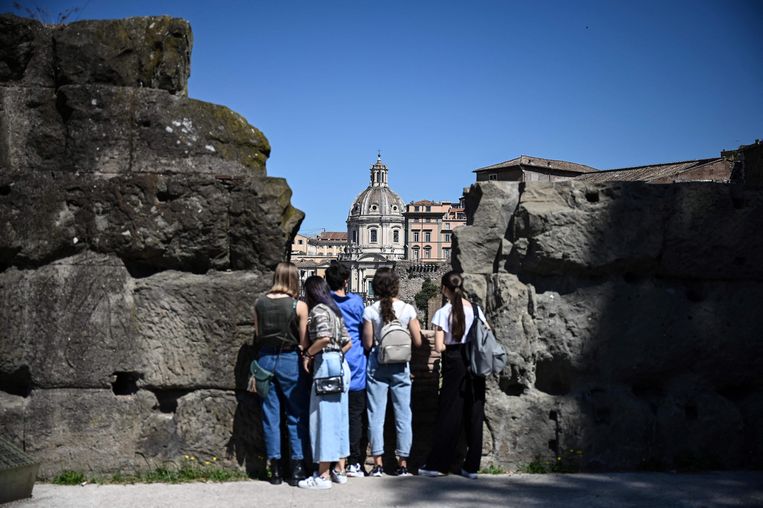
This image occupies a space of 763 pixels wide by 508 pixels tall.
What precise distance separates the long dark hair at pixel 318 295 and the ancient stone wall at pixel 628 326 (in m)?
1.13

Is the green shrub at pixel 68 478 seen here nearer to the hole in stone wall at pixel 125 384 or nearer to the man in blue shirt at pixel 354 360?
the hole in stone wall at pixel 125 384

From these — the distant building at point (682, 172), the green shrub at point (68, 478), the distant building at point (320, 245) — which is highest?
the distant building at point (320, 245)

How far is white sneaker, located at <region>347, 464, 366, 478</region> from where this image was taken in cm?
489

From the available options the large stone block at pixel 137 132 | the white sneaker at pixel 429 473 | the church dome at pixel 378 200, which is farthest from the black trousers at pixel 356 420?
the church dome at pixel 378 200

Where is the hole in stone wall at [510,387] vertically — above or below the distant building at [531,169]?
below

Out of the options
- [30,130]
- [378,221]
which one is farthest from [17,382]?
[378,221]

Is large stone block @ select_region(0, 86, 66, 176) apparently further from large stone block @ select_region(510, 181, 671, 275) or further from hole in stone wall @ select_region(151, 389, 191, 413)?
large stone block @ select_region(510, 181, 671, 275)

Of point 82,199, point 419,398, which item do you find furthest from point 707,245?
point 82,199

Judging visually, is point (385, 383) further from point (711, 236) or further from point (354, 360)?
point (711, 236)

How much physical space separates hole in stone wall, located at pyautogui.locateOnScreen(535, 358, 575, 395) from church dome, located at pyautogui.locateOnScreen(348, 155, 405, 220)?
409 ft

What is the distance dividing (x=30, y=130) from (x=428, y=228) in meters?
108

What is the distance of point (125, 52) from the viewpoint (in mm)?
5039

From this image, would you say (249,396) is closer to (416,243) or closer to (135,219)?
(135,219)

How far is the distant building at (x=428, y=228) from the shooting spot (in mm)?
111688
